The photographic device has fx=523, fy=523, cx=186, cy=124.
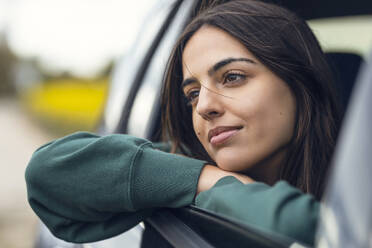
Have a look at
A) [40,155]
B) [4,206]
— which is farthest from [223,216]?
[4,206]

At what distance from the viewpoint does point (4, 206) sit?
8.09 m

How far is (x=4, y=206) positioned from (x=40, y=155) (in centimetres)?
688

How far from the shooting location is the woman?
4.91 feet

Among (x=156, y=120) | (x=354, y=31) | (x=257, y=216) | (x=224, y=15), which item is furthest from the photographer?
(x=354, y=31)

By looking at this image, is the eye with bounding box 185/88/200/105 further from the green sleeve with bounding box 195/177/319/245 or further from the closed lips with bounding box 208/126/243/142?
the green sleeve with bounding box 195/177/319/245

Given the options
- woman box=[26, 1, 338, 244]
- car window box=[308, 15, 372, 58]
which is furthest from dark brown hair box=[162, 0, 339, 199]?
car window box=[308, 15, 372, 58]

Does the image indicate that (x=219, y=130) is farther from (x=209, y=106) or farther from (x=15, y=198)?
(x=15, y=198)

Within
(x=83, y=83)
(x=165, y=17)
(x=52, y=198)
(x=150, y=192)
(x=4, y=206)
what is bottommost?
(x=83, y=83)

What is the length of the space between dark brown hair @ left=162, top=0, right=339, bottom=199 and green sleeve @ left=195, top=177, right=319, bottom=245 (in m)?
0.38

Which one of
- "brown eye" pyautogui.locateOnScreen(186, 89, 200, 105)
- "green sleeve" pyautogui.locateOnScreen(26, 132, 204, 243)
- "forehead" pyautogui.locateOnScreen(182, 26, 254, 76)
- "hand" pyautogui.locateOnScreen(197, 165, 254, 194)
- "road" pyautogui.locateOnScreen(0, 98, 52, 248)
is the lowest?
"road" pyautogui.locateOnScreen(0, 98, 52, 248)

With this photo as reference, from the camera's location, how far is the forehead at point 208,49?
1.67 m

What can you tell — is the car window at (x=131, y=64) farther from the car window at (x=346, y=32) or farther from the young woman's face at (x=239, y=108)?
the car window at (x=346, y=32)

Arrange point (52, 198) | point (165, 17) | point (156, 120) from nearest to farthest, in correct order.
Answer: point (52, 198), point (156, 120), point (165, 17)

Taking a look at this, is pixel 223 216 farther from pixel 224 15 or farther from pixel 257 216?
pixel 224 15
